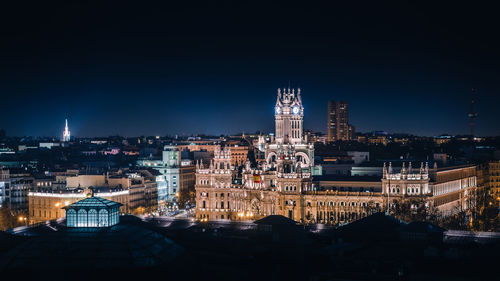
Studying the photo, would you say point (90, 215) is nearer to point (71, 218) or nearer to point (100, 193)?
point (71, 218)

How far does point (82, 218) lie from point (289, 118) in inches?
2491

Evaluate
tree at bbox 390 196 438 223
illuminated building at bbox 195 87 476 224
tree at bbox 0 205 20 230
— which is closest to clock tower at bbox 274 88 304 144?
illuminated building at bbox 195 87 476 224

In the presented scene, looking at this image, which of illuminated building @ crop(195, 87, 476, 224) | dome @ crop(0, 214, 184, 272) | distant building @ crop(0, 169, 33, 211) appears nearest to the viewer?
dome @ crop(0, 214, 184, 272)

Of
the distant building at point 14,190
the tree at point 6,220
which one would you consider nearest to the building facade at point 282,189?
the tree at point 6,220

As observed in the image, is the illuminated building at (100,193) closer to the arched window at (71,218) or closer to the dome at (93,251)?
the arched window at (71,218)

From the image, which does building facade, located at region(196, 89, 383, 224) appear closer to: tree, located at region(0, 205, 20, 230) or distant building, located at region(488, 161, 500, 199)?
tree, located at region(0, 205, 20, 230)

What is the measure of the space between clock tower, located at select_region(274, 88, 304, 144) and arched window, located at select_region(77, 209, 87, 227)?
60.5m

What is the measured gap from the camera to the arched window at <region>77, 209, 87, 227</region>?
72062mm

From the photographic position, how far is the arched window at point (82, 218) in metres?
72.1

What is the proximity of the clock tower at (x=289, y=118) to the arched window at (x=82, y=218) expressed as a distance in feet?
199

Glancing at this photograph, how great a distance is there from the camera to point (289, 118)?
129m

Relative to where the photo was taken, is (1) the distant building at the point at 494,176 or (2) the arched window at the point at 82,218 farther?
(1) the distant building at the point at 494,176

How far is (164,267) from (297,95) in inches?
2789

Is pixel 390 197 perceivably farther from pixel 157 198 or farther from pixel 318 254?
pixel 157 198
